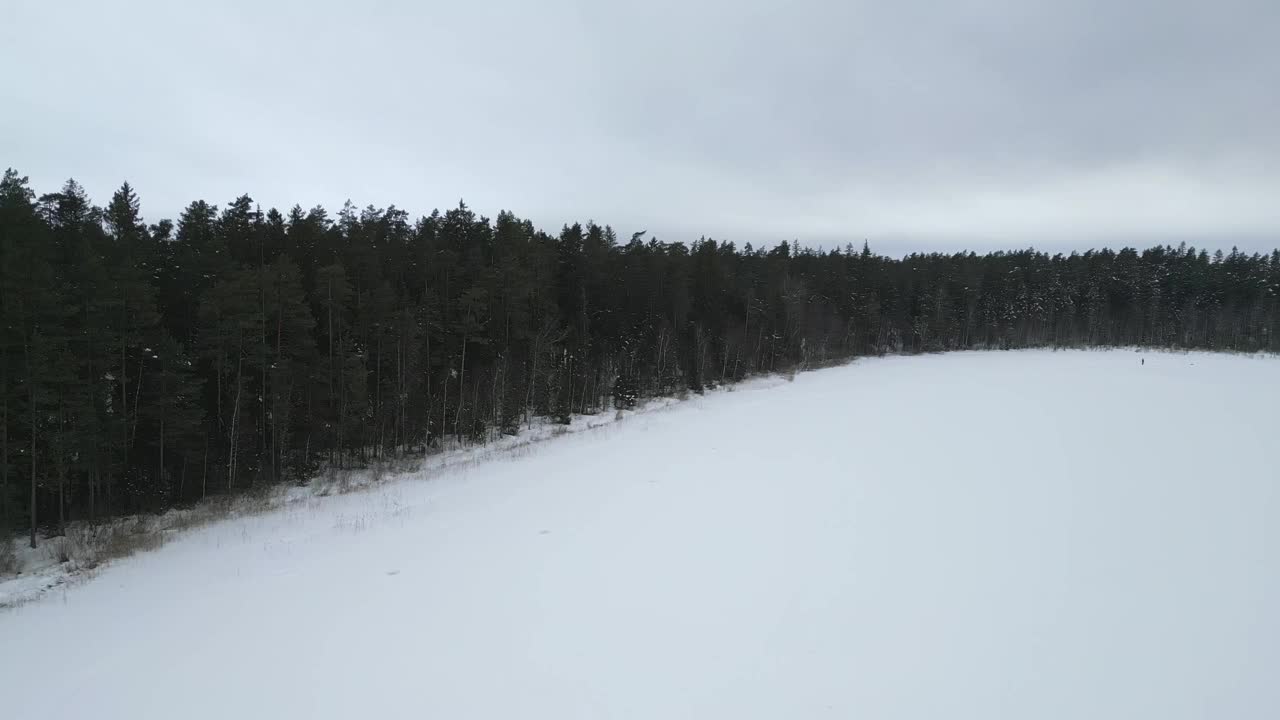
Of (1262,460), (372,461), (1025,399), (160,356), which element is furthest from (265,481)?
(1025,399)

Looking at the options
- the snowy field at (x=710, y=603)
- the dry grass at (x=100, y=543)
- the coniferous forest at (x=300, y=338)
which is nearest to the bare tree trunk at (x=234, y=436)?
the coniferous forest at (x=300, y=338)

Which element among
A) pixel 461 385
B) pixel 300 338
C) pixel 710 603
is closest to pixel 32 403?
pixel 300 338

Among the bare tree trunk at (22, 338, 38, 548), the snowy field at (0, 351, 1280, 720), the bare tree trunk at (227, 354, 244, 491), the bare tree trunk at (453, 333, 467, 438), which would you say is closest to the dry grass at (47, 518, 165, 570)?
the bare tree trunk at (22, 338, 38, 548)

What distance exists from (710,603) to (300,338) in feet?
80.0

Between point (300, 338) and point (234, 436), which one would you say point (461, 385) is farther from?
point (234, 436)

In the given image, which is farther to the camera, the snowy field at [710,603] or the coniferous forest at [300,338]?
the coniferous forest at [300,338]

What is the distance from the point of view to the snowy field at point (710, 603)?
498cm

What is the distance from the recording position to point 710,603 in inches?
261

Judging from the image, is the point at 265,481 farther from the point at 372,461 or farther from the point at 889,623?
the point at 889,623

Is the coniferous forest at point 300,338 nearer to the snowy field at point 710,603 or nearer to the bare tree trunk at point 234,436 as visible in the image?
the bare tree trunk at point 234,436

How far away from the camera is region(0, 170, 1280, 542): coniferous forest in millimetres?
17906

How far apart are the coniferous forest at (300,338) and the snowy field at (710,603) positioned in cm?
1027

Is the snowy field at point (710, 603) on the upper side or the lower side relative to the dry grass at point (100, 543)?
upper

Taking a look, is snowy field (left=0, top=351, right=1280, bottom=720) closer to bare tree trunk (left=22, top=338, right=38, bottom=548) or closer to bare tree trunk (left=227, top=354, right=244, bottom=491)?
bare tree trunk (left=22, top=338, right=38, bottom=548)
